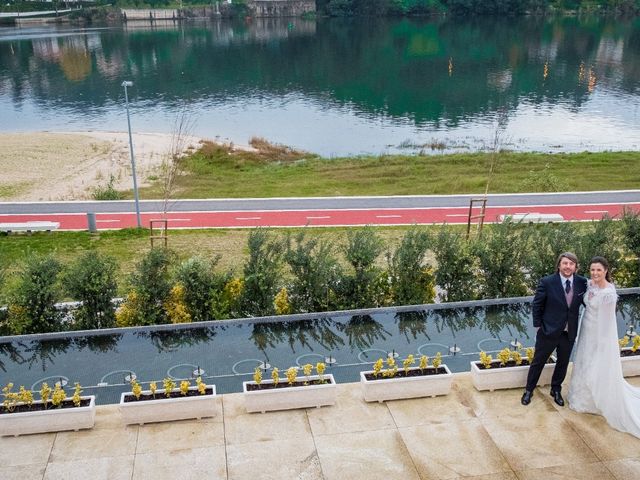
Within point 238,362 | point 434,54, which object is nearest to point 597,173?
point 238,362

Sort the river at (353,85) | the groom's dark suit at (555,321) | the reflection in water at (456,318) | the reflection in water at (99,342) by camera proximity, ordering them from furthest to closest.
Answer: the river at (353,85) → the reflection in water at (456,318) → the reflection in water at (99,342) → the groom's dark suit at (555,321)

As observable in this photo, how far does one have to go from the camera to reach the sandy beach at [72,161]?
30203 millimetres

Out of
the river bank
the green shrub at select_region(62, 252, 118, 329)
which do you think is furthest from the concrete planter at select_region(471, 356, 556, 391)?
the river bank

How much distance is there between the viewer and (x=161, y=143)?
40688mm

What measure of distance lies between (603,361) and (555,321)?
66 cm

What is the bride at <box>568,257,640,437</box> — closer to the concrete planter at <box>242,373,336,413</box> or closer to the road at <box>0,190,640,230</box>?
the concrete planter at <box>242,373,336,413</box>

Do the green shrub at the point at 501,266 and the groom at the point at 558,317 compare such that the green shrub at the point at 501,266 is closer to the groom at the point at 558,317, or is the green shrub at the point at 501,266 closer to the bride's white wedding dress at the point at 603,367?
the groom at the point at 558,317

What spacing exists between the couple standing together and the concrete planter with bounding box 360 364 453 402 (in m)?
0.98

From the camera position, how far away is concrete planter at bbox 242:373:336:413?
805 centimetres

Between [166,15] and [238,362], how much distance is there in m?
122

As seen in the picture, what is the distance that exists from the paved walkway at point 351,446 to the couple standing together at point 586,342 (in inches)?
7.6

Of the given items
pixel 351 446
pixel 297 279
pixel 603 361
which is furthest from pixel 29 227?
pixel 603 361

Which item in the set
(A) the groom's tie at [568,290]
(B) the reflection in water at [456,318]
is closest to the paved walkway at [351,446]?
(A) the groom's tie at [568,290]

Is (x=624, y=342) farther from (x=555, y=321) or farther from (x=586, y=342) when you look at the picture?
(x=555, y=321)
